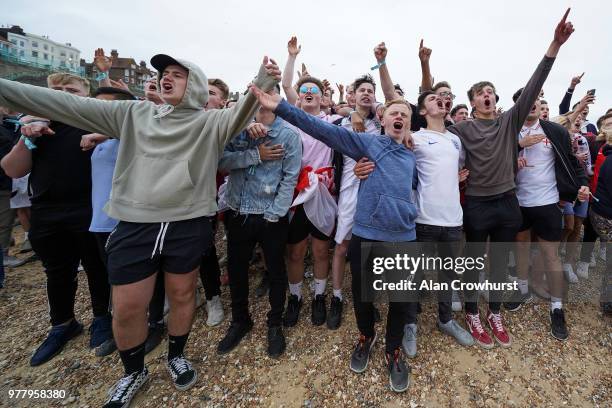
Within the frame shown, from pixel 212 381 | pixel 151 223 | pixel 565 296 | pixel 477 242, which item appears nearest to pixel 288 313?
pixel 212 381

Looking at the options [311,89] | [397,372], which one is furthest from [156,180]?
[397,372]

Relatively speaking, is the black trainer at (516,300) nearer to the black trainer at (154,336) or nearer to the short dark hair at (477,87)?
the short dark hair at (477,87)

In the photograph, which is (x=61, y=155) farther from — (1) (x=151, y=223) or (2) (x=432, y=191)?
(2) (x=432, y=191)

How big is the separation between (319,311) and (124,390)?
2.23 m

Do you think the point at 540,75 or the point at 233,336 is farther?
the point at 233,336

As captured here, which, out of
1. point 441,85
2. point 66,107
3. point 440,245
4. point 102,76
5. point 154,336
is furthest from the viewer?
point 441,85

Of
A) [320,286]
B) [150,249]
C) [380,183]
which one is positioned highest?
[380,183]

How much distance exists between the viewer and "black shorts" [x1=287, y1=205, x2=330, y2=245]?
3.47m

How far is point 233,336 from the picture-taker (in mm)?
3230

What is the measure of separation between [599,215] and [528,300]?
5.46 ft

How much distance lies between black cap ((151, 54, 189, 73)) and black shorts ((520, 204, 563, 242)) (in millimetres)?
4655

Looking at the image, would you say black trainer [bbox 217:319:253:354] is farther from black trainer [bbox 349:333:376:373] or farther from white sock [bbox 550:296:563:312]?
white sock [bbox 550:296:563:312]

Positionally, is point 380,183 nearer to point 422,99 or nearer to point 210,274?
point 422,99

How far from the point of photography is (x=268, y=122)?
10.3 ft
